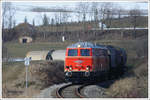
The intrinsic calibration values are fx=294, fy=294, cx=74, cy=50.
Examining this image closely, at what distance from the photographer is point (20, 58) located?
2698 centimetres

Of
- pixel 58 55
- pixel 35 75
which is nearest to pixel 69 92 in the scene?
pixel 35 75

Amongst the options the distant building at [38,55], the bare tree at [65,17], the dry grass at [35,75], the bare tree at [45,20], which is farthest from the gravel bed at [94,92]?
the bare tree at [45,20]

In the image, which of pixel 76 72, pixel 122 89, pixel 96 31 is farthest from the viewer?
pixel 96 31

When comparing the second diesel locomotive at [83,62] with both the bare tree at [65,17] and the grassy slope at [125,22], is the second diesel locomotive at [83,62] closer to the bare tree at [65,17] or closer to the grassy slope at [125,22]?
the grassy slope at [125,22]

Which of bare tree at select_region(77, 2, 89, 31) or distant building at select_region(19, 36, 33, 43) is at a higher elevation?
bare tree at select_region(77, 2, 89, 31)

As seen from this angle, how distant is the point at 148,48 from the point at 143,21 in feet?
22.5

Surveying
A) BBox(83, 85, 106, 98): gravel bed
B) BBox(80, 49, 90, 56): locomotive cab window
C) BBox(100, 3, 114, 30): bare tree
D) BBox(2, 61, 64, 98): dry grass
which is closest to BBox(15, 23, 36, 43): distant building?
BBox(2, 61, 64, 98): dry grass

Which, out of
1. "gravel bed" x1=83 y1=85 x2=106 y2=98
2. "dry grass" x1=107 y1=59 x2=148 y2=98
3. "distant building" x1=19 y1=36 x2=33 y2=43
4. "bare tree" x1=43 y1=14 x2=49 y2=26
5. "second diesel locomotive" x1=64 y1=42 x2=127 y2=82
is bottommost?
"gravel bed" x1=83 y1=85 x2=106 y2=98

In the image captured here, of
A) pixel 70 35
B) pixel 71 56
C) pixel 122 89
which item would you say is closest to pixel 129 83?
pixel 122 89

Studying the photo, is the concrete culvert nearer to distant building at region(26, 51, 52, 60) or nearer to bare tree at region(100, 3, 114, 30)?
distant building at region(26, 51, 52, 60)

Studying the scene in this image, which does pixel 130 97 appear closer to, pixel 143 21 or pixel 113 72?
pixel 113 72

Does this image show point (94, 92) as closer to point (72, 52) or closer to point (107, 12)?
point (72, 52)

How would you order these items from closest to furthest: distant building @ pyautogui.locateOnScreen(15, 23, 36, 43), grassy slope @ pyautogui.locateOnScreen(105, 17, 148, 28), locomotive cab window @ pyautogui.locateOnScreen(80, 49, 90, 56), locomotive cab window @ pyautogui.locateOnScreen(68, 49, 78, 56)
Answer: locomotive cab window @ pyautogui.locateOnScreen(80, 49, 90, 56) → locomotive cab window @ pyautogui.locateOnScreen(68, 49, 78, 56) → grassy slope @ pyautogui.locateOnScreen(105, 17, 148, 28) → distant building @ pyautogui.locateOnScreen(15, 23, 36, 43)

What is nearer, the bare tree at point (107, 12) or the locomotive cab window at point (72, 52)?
the locomotive cab window at point (72, 52)
